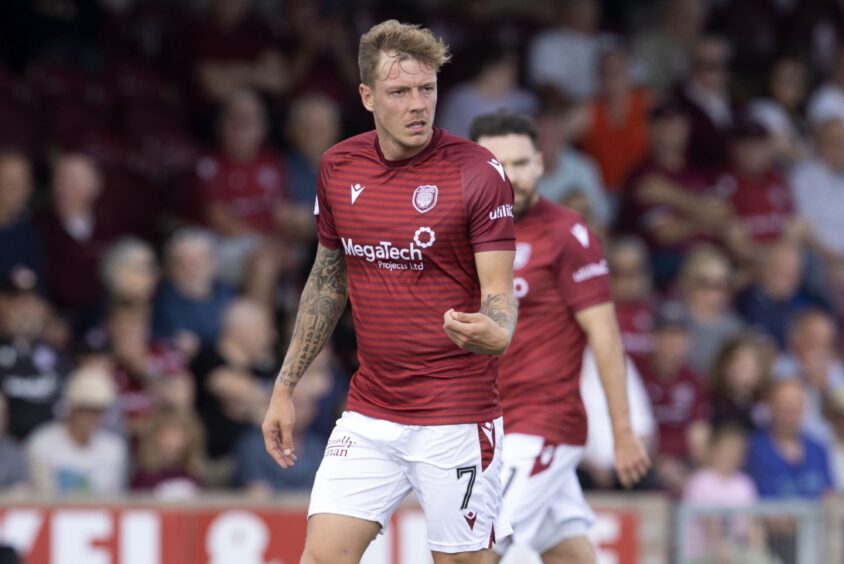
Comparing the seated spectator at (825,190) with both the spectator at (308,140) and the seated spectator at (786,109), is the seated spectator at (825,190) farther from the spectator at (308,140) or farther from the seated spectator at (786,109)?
the spectator at (308,140)

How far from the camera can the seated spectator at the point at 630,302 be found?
12.0 metres

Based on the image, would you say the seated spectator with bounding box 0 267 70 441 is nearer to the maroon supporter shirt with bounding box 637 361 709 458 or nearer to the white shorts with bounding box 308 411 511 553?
the maroon supporter shirt with bounding box 637 361 709 458

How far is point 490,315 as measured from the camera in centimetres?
570

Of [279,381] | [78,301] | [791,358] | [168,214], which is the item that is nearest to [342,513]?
[279,381]

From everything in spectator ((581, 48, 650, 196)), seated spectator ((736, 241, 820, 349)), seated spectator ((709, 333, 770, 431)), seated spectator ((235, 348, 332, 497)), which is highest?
spectator ((581, 48, 650, 196))

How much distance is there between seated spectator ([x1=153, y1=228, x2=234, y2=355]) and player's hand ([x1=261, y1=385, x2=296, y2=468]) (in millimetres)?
5054

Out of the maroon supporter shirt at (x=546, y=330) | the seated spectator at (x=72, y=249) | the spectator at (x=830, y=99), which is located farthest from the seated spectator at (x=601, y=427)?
the spectator at (x=830, y=99)

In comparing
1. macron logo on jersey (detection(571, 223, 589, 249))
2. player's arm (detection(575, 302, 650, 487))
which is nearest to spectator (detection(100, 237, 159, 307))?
macron logo on jersey (detection(571, 223, 589, 249))

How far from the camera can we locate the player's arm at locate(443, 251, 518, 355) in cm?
542

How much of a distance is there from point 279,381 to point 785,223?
840cm

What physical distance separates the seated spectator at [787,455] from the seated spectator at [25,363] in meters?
4.68

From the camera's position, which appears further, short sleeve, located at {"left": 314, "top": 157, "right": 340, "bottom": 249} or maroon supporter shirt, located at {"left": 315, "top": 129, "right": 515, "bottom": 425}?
short sleeve, located at {"left": 314, "top": 157, "right": 340, "bottom": 249}

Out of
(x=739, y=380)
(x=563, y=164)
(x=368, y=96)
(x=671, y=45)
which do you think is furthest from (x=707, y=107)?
(x=368, y=96)

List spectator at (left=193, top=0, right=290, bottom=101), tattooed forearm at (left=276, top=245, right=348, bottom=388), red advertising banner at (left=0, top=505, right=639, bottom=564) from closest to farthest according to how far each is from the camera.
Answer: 1. tattooed forearm at (left=276, top=245, right=348, bottom=388)
2. red advertising banner at (left=0, top=505, right=639, bottom=564)
3. spectator at (left=193, top=0, right=290, bottom=101)
